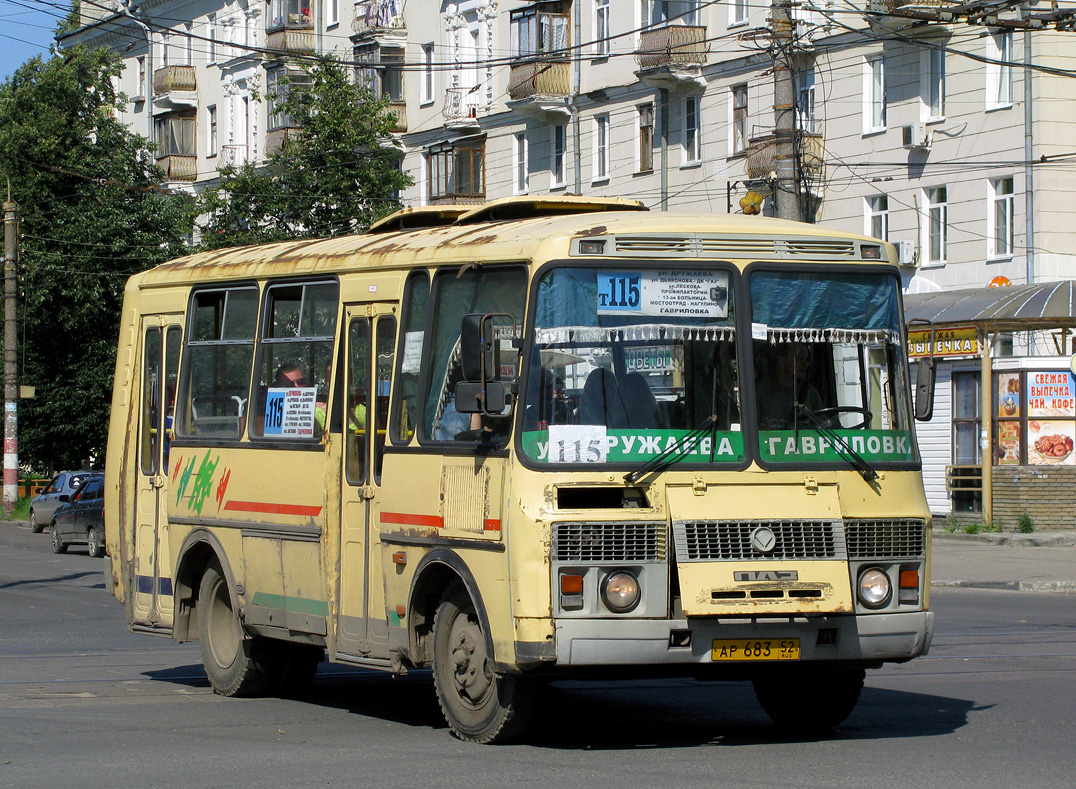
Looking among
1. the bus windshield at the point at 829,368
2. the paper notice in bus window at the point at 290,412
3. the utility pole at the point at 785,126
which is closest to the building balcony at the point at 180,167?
the utility pole at the point at 785,126

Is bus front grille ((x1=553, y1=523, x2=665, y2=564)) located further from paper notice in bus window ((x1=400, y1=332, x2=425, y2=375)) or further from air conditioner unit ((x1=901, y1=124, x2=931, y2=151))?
air conditioner unit ((x1=901, y1=124, x2=931, y2=151))

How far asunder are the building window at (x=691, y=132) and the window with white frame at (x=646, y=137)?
1156 mm

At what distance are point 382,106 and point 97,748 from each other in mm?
29104

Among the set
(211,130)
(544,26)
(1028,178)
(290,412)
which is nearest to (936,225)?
(1028,178)

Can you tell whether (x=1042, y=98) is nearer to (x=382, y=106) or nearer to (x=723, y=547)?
(x=382, y=106)

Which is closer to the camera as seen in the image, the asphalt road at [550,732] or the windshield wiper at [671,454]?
the asphalt road at [550,732]

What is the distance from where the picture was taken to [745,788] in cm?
747

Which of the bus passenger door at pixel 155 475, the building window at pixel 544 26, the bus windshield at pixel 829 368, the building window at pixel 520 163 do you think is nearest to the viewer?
the bus windshield at pixel 829 368

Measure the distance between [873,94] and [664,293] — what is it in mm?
29126

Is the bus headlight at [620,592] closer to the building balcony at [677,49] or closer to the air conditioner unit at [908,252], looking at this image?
the air conditioner unit at [908,252]

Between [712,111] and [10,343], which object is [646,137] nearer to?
[712,111]

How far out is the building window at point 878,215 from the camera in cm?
3638

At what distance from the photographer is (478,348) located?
8.36 m

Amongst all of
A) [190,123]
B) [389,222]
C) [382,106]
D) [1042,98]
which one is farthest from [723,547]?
[190,123]
